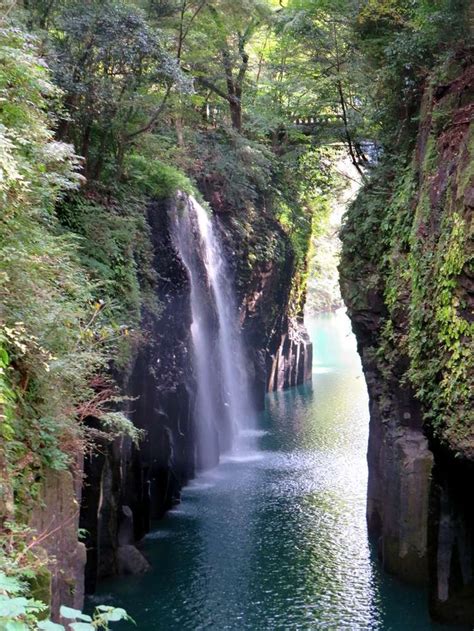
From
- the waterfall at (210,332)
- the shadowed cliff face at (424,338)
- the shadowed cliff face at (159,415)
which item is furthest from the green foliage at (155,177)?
the shadowed cliff face at (424,338)

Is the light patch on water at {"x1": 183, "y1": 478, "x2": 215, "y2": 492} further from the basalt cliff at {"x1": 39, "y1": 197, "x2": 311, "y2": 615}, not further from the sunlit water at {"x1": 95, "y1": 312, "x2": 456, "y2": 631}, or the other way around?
the basalt cliff at {"x1": 39, "y1": 197, "x2": 311, "y2": 615}

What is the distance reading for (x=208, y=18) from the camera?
21.5 m

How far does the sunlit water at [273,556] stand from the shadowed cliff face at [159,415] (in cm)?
61

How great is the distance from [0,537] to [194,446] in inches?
670

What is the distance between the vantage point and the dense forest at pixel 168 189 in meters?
7.23

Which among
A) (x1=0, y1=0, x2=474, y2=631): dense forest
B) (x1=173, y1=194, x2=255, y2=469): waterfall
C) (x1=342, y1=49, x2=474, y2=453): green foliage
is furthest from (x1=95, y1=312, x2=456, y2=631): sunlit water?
(x1=342, y1=49, x2=474, y2=453): green foliage

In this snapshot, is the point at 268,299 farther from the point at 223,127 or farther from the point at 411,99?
the point at 411,99

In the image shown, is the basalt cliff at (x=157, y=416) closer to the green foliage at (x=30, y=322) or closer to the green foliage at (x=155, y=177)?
the green foliage at (x=155, y=177)

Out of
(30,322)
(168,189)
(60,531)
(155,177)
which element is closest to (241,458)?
(168,189)

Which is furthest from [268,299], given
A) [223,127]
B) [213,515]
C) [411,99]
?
[411,99]

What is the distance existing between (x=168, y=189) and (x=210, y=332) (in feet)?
18.5

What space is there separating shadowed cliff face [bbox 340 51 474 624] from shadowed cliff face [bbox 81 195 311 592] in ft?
15.4

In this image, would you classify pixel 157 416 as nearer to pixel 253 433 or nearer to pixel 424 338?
pixel 424 338

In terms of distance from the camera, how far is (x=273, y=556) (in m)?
15.2
